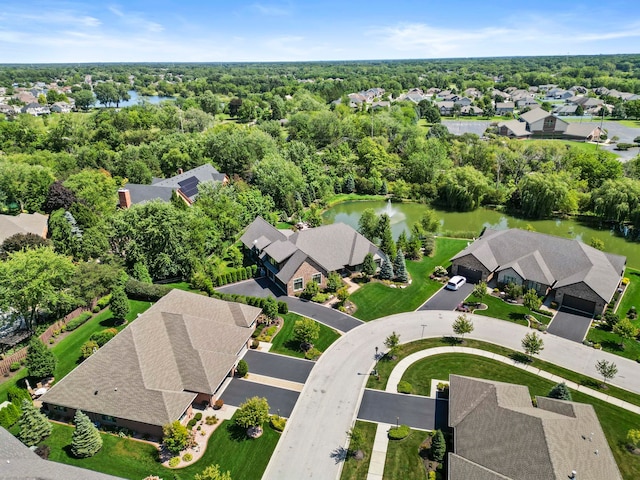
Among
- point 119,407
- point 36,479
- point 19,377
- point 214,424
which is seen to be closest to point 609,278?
point 214,424

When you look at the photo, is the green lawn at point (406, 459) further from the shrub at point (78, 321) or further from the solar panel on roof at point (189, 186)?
the solar panel on roof at point (189, 186)

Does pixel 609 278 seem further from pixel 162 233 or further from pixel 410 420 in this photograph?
pixel 162 233

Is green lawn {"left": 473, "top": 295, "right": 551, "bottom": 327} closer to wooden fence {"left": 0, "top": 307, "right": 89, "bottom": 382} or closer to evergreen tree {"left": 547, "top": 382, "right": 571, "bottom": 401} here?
evergreen tree {"left": 547, "top": 382, "right": 571, "bottom": 401}

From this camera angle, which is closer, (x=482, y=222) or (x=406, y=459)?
(x=406, y=459)

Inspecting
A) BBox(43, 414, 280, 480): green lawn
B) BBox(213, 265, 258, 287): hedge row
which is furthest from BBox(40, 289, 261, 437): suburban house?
BBox(213, 265, 258, 287): hedge row

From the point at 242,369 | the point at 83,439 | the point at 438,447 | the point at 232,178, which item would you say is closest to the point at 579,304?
the point at 438,447

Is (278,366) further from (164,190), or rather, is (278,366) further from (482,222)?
(482,222)
